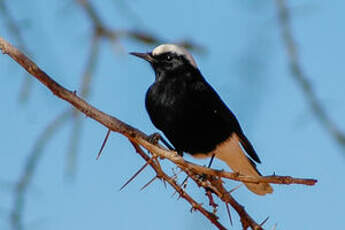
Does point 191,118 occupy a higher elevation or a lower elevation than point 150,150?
higher

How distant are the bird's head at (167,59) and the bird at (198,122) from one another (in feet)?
0.40

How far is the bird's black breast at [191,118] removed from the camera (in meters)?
4.88

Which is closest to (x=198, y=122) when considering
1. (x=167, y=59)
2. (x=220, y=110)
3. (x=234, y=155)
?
(x=220, y=110)

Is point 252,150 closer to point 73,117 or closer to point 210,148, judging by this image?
point 210,148

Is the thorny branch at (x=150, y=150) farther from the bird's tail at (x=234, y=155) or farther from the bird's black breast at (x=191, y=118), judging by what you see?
the bird's tail at (x=234, y=155)

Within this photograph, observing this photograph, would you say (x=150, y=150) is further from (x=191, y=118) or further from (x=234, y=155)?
(x=234, y=155)

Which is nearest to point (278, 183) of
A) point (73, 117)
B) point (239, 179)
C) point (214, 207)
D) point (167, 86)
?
point (239, 179)

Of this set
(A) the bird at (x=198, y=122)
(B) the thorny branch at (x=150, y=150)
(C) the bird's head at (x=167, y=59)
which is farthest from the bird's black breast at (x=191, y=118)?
(B) the thorny branch at (x=150, y=150)

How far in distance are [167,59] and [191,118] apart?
2.38 feet

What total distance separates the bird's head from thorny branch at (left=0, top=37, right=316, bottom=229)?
9.34 ft

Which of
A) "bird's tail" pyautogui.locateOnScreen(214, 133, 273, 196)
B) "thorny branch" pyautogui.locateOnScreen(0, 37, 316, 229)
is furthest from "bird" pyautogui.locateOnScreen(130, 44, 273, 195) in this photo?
"thorny branch" pyautogui.locateOnScreen(0, 37, 316, 229)

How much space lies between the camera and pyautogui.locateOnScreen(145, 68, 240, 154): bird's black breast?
16.0 ft

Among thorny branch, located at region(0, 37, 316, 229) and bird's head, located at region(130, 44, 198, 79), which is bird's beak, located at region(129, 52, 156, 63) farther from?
thorny branch, located at region(0, 37, 316, 229)

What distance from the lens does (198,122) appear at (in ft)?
16.1
